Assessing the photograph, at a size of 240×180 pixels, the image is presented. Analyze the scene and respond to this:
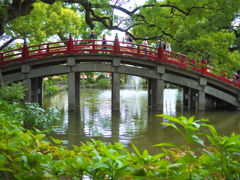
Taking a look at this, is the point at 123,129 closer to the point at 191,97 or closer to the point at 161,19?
the point at 161,19

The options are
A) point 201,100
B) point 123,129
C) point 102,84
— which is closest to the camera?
point 123,129

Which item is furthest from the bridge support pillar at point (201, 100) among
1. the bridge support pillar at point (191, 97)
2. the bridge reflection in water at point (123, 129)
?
the bridge reflection in water at point (123, 129)

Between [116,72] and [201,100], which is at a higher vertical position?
[116,72]

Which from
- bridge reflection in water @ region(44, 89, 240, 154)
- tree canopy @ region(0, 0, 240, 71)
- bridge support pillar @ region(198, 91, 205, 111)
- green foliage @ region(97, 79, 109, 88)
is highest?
tree canopy @ region(0, 0, 240, 71)

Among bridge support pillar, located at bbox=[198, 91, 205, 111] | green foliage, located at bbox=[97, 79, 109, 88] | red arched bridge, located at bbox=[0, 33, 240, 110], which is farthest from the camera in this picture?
green foliage, located at bbox=[97, 79, 109, 88]

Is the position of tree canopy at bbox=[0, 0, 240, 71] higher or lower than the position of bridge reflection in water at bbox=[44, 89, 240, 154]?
higher

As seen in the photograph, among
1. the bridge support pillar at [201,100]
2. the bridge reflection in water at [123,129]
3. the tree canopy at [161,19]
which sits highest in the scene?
the tree canopy at [161,19]

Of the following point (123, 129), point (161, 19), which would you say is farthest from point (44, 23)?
point (123, 129)

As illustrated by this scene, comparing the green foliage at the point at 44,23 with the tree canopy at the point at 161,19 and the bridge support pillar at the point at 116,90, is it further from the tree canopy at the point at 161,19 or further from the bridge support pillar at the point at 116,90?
the bridge support pillar at the point at 116,90

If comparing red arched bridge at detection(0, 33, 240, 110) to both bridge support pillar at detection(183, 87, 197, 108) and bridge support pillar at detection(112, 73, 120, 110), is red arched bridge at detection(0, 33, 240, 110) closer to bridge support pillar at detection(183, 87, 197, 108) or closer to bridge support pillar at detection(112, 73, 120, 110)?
bridge support pillar at detection(112, 73, 120, 110)

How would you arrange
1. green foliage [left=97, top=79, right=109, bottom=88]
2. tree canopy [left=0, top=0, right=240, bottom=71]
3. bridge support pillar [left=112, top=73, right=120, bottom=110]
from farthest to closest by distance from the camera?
green foliage [left=97, top=79, right=109, bottom=88] → bridge support pillar [left=112, top=73, right=120, bottom=110] → tree canopy [left=0, top=0, right=240, bottom=71]

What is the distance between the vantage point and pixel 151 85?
66.1 ft

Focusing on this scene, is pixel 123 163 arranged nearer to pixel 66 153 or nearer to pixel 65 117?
pixel 66 153

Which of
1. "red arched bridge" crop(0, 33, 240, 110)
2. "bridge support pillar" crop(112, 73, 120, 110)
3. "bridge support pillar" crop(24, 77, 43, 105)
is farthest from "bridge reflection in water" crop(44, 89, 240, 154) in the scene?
"bridge support pillar" crop(24, 77, 43, 105)
